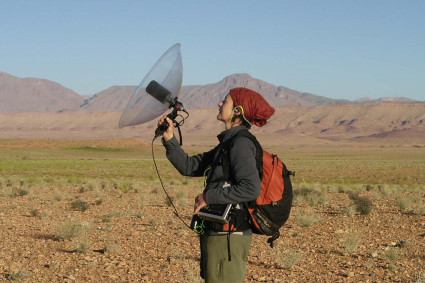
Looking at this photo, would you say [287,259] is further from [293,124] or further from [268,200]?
[293,124]

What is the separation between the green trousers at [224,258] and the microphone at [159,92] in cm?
102

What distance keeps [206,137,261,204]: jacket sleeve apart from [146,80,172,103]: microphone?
73 centimetres

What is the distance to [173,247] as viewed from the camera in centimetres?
935

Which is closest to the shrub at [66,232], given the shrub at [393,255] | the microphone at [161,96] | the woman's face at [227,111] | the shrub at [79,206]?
the shrub at [79,206]

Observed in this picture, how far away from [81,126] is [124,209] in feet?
596

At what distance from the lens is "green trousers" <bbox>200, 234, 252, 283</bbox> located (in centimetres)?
388

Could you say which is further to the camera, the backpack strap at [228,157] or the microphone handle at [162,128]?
the microphone handle at [162,128]

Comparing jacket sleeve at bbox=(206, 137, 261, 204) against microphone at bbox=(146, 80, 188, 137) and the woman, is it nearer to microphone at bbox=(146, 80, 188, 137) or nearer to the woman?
the woman

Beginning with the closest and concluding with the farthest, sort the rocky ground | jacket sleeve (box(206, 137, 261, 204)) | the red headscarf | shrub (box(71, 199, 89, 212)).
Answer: jacket sleeve (box(206, 137, 261, 204)) → the red headscarf → the rocky ground → shrub (box(71, 199, 89, 212))

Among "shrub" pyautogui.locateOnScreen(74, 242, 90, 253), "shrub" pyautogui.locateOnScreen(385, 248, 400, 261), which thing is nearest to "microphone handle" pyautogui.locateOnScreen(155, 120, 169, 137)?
"shrub" pyautogui.locateOnScreen(74, 242, 90, 253)

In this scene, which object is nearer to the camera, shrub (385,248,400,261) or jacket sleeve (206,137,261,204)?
jacket sleeve (206,137,261,204)

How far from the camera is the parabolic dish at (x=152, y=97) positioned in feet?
14.0

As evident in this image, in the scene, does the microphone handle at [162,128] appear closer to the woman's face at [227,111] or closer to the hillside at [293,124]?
the woman's face at [227,111]

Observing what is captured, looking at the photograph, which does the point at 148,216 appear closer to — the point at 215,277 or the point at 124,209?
the point at 124,209
